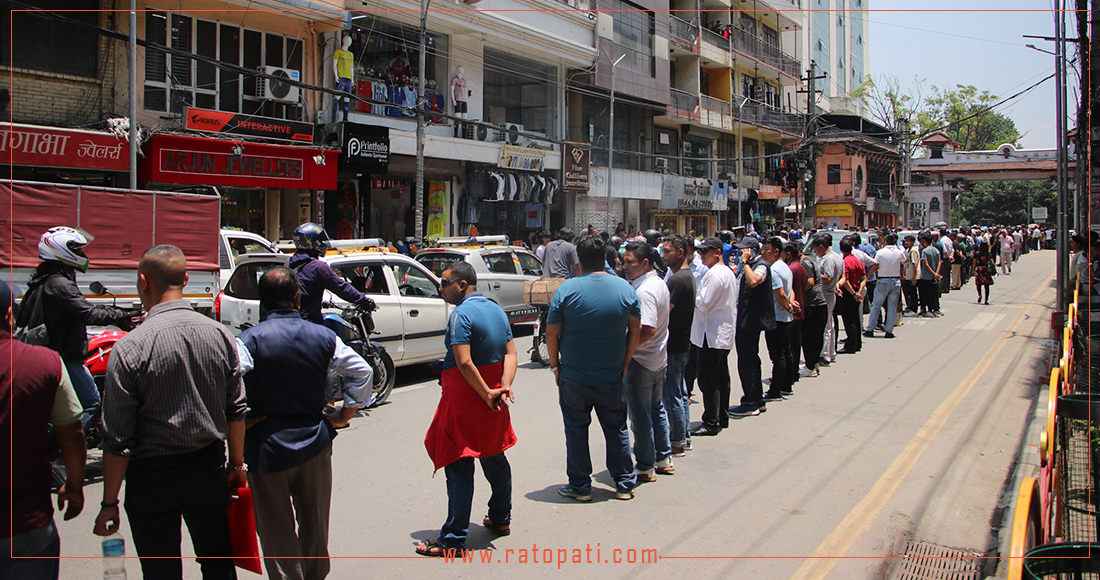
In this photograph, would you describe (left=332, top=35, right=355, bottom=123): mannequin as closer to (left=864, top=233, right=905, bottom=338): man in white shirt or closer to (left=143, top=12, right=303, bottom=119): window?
(left=143, top=12, right=303, bottom=119): window

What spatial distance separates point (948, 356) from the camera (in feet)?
39.6

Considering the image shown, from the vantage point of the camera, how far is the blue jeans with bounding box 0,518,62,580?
2762 millimetres

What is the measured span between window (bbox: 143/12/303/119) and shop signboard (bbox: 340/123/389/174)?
141cm

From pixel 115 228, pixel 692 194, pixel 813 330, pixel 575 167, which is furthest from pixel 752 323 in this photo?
pixel 692 194

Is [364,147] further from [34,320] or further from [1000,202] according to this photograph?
[1000,202]

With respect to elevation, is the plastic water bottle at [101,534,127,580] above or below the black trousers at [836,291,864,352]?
below

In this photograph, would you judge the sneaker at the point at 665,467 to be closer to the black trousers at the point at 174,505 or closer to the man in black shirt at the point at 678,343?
the man in black shirt at the point at 678,343

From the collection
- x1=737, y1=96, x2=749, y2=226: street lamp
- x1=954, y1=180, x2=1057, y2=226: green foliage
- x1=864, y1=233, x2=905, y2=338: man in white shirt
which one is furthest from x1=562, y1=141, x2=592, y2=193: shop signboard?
x1=954, y1=180, x2=1057, y2=226: green foliage

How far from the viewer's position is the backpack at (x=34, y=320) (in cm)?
543

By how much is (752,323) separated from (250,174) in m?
12.5

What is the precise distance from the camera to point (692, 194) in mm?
35438

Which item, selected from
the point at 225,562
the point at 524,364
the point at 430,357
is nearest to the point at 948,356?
the point at 524,364

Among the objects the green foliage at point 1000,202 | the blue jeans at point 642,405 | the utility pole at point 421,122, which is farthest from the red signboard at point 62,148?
the green foliage at point 1000,202

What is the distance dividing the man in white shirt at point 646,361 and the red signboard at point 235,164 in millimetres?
12520
